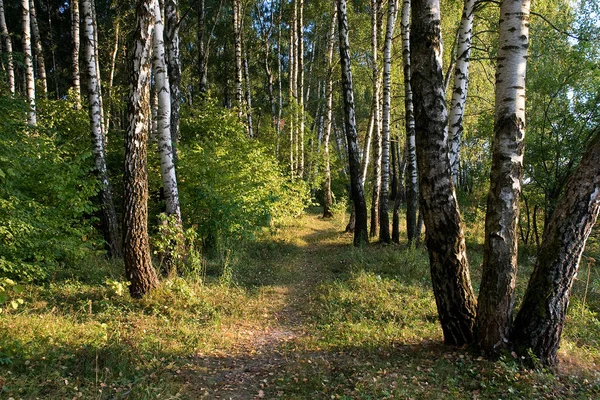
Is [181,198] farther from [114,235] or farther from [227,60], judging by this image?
[227,60]

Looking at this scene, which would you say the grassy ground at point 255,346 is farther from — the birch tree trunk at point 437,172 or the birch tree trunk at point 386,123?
the birch tree trunk at point 386,123

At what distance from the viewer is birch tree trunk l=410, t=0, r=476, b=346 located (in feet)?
13.2

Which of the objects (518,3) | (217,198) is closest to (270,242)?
(217,198)

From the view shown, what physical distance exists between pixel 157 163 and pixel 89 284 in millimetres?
4317

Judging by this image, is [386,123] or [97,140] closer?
[97,140]

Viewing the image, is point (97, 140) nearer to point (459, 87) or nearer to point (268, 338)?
point (268, 338)

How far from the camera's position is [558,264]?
371cm

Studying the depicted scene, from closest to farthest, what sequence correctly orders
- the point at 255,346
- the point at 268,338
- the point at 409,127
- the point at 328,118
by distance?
the point at 255,346, the point at 268,338, the point at 409,127, the point at 328,118

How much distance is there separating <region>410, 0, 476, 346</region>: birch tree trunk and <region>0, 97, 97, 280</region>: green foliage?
518 cm

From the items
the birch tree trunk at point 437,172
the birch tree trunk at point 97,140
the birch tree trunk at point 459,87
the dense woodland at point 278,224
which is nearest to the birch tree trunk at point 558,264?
the dense woodland at point 278,224

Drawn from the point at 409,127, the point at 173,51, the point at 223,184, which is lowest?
the point at 223,184

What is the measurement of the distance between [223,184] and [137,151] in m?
3.84

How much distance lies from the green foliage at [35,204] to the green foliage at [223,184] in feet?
7.94

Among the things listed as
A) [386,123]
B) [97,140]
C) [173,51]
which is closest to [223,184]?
[97,140]
